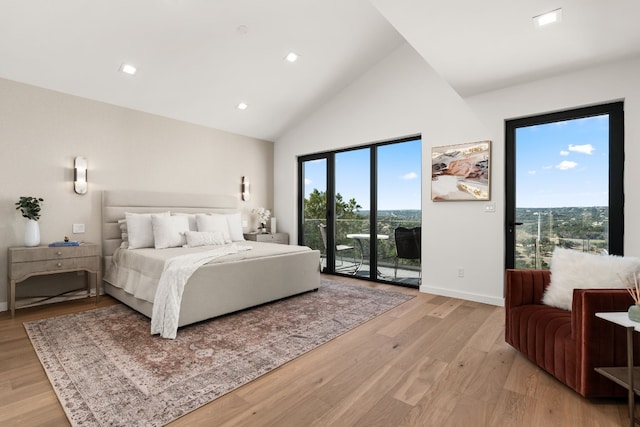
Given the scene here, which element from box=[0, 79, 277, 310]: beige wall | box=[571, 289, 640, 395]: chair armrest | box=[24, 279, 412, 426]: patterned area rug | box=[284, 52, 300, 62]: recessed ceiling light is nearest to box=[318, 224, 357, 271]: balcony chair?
box=[24, 279, 412, 426]: patterned area rug

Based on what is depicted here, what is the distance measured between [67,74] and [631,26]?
523 centimetres

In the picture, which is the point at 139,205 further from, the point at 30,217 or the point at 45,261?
the point at 45,261

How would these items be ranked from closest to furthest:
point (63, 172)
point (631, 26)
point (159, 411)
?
1. point (159, 411)
2. point (631, 26)
3. point (63, 172)

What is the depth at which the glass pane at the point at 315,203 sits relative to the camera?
5.61 metres

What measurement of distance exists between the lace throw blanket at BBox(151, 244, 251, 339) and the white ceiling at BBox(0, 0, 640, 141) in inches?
92.1

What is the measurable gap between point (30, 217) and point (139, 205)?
3.71 feet

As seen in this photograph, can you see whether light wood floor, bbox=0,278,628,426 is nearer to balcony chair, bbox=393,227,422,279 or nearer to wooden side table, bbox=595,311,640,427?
wooden side table, bbox=595,311,640,427

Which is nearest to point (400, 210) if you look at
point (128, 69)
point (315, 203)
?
point (315, 203)

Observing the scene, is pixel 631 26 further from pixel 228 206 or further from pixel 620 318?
pixel 228 206

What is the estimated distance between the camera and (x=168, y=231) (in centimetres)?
396

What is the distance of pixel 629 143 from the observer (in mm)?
2949

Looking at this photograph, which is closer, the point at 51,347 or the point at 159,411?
the point at 159,411

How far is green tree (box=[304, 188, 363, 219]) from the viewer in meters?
5.22

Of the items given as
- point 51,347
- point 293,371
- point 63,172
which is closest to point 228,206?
point 63,172
